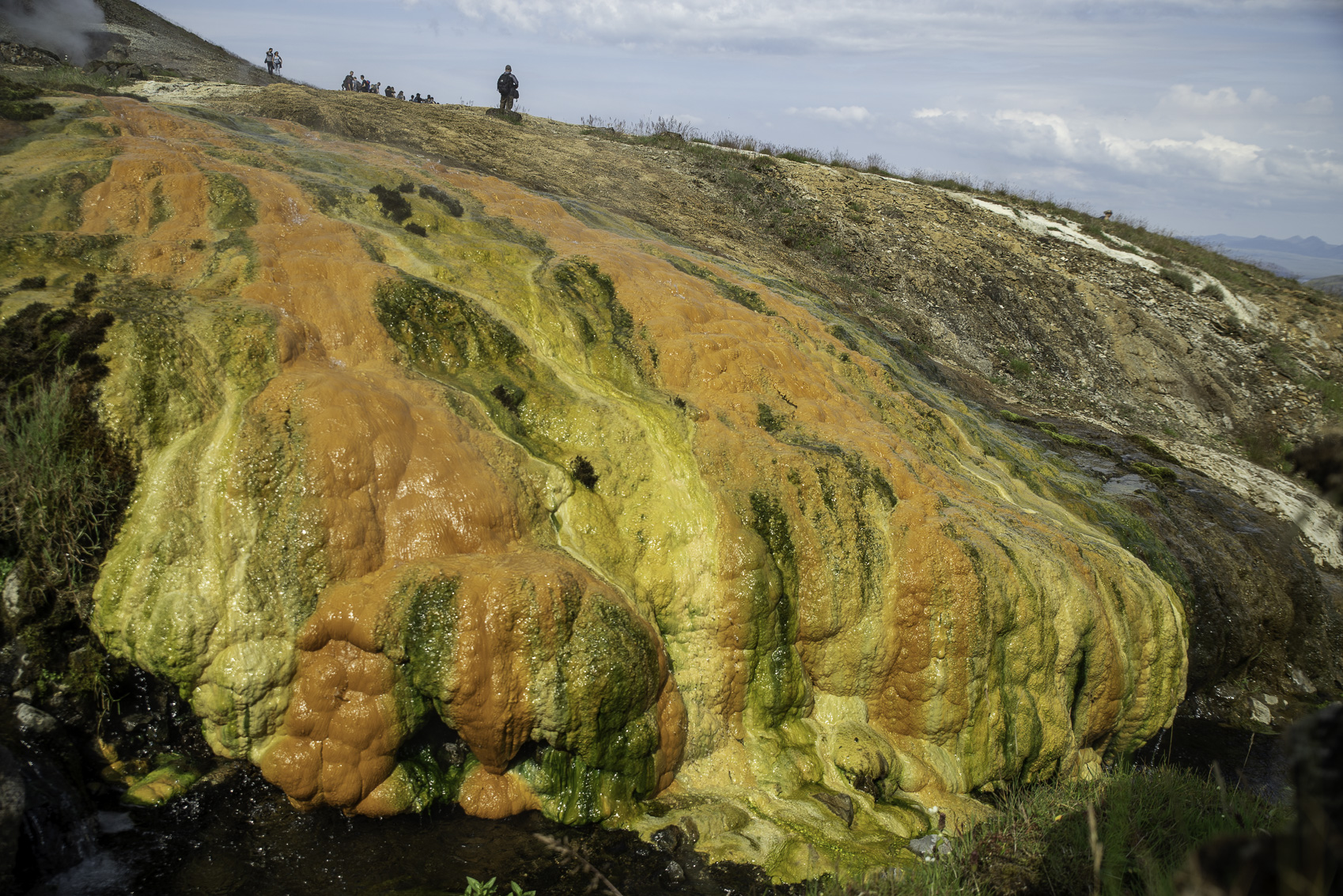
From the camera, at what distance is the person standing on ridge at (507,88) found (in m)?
21.0

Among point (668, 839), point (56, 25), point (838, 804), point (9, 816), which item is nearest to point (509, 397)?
point (668, 839)

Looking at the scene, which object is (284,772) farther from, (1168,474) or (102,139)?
(1168,474)

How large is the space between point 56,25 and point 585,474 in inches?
1189

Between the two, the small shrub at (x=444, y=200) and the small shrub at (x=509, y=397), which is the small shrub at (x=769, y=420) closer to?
the small shrub at (x=509, y=397)

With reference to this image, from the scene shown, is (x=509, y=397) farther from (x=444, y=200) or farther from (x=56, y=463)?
(x=444, y=200)

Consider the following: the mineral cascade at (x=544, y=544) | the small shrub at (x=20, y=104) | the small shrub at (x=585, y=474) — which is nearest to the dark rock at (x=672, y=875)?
the mineral cascade at (x=544, y=544)

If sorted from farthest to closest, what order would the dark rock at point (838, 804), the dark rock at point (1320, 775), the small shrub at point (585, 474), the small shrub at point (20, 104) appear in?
the small shrub at point (20, 104) → the small shrub at point (585, 474) → the dark rock at point (838, 804) → the dark rock at point (1320, 775)

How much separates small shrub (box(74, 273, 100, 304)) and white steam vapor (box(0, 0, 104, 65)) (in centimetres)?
2318

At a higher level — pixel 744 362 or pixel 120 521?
pixel 744 362

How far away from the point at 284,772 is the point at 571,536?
2759 millimetres

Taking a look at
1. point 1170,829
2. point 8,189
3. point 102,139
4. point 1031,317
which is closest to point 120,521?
point 8,189

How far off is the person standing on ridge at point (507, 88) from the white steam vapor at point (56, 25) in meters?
13.8

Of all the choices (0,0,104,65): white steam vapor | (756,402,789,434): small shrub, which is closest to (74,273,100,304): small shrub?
(756,402,789,434): small shrub

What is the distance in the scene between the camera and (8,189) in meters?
7.41
